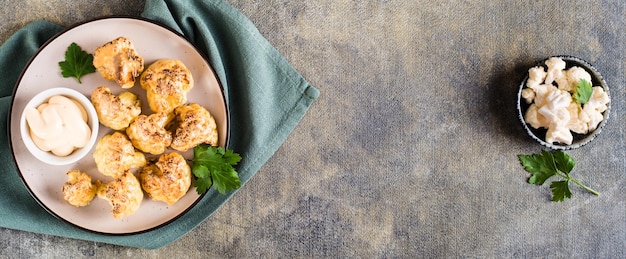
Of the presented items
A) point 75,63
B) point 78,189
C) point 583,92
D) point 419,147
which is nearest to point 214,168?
point 78,189

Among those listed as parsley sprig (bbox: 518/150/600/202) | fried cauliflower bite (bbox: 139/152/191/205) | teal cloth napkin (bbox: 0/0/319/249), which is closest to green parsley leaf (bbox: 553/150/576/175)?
parsley sprig (bbox: 518/150/600/202)

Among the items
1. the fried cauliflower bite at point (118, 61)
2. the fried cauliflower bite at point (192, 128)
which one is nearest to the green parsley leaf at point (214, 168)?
the fried cauliflower bite at point (192, 128)

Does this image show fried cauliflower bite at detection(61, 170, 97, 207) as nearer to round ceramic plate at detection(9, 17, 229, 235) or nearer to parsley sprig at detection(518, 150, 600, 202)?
round ceramic plate at detection(9, 17, 229, 235)

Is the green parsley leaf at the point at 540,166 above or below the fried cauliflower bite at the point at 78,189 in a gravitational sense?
above

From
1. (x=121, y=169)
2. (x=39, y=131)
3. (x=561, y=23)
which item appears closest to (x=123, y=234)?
(x=121, y=169)

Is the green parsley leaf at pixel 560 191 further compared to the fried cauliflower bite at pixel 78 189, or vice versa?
the green parsley leaf at pixel 560 191

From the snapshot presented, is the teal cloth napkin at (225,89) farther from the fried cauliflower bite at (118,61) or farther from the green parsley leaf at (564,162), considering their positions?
the green parsley leaf at (564,162)

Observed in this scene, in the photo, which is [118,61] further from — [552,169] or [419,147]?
[552,169]
